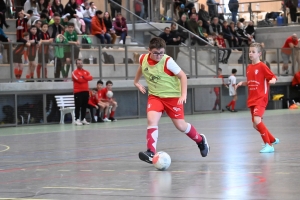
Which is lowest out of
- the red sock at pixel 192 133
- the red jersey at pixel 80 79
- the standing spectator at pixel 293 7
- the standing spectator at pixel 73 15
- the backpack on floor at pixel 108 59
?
the red sock at pixel 192 133

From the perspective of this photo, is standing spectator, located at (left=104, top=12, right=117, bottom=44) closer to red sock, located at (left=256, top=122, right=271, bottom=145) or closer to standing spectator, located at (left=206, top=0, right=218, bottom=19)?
standing spectator, located at (left=206, top=0, right=218, bottom=19)

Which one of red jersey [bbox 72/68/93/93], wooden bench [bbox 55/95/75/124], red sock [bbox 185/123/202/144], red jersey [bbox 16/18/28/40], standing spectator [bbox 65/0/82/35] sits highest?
standing spectator [bbox 65/0/82/35]

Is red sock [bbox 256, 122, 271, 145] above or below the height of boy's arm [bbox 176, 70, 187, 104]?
below

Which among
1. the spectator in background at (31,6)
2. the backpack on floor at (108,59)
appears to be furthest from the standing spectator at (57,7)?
the backpack on floor at (108,59)

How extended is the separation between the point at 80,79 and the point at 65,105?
5.92 ft

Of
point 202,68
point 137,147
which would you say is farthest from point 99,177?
point 202,68

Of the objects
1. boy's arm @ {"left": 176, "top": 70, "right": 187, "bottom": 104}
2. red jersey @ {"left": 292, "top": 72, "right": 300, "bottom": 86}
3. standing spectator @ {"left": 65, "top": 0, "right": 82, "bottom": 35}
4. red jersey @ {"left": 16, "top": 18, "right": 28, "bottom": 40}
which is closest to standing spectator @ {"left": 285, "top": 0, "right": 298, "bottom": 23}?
red jersey @ {"left": 292, "top": 72, "right": 300, "bottom": 86}

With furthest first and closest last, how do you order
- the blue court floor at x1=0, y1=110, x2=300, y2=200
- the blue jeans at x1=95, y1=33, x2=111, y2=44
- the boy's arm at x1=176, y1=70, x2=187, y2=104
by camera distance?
1. the blue jeans at x1=95, y1=33, x2=111, y2=44
2. the boy's arm at x1=176, y1=70, x2=187, y2=104
3. the blue court floor at x1=0, y1=110, x2=300, y2=200

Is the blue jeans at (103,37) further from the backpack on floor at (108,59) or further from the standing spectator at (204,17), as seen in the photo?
the standing spectator at (204,17)

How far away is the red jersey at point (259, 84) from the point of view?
13492 millimetres

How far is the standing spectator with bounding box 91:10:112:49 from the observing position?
31217 millimetres

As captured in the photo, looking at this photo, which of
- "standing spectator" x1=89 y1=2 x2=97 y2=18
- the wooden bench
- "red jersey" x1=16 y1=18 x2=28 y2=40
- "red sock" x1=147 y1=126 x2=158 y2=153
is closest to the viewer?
"red sock" x1=147 y1=126 x2=158 y2=153

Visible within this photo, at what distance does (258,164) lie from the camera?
10898 mm

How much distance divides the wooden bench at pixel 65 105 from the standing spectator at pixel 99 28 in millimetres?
4823
